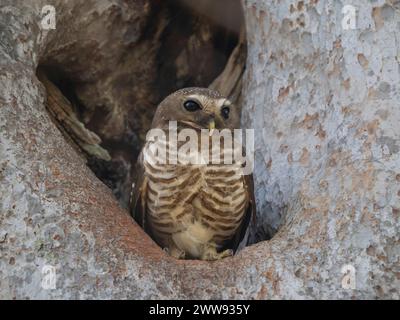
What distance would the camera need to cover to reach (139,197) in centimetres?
368

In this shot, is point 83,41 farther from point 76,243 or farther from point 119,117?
point 76,243

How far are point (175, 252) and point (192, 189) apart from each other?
0.42 meters

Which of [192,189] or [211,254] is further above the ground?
[192,189]

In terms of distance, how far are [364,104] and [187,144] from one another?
34.8 inches

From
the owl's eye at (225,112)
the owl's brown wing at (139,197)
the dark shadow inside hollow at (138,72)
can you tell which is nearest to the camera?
the owl's brown wing at (139,197)

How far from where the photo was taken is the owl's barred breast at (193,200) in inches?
138

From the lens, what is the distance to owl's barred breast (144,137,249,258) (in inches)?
138

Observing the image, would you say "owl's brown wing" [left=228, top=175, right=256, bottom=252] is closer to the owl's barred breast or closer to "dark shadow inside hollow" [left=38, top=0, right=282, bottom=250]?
the owl's barred breast

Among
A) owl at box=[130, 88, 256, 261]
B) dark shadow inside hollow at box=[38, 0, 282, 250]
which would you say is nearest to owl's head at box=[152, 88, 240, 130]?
owl at box=[130, 88, 256, 261]

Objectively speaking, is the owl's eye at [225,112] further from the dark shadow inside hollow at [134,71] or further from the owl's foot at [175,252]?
the dark shadow inside hollow at [134,71]

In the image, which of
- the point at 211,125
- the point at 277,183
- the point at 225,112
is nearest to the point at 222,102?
the point at 225,112

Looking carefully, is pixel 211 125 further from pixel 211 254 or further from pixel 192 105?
pixel 211 254

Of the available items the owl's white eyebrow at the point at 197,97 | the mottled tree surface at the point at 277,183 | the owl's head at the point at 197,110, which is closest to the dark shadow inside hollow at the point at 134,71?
the mottled tree surface at the point at 277,183

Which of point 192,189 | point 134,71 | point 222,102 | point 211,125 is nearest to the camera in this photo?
point 192,189
